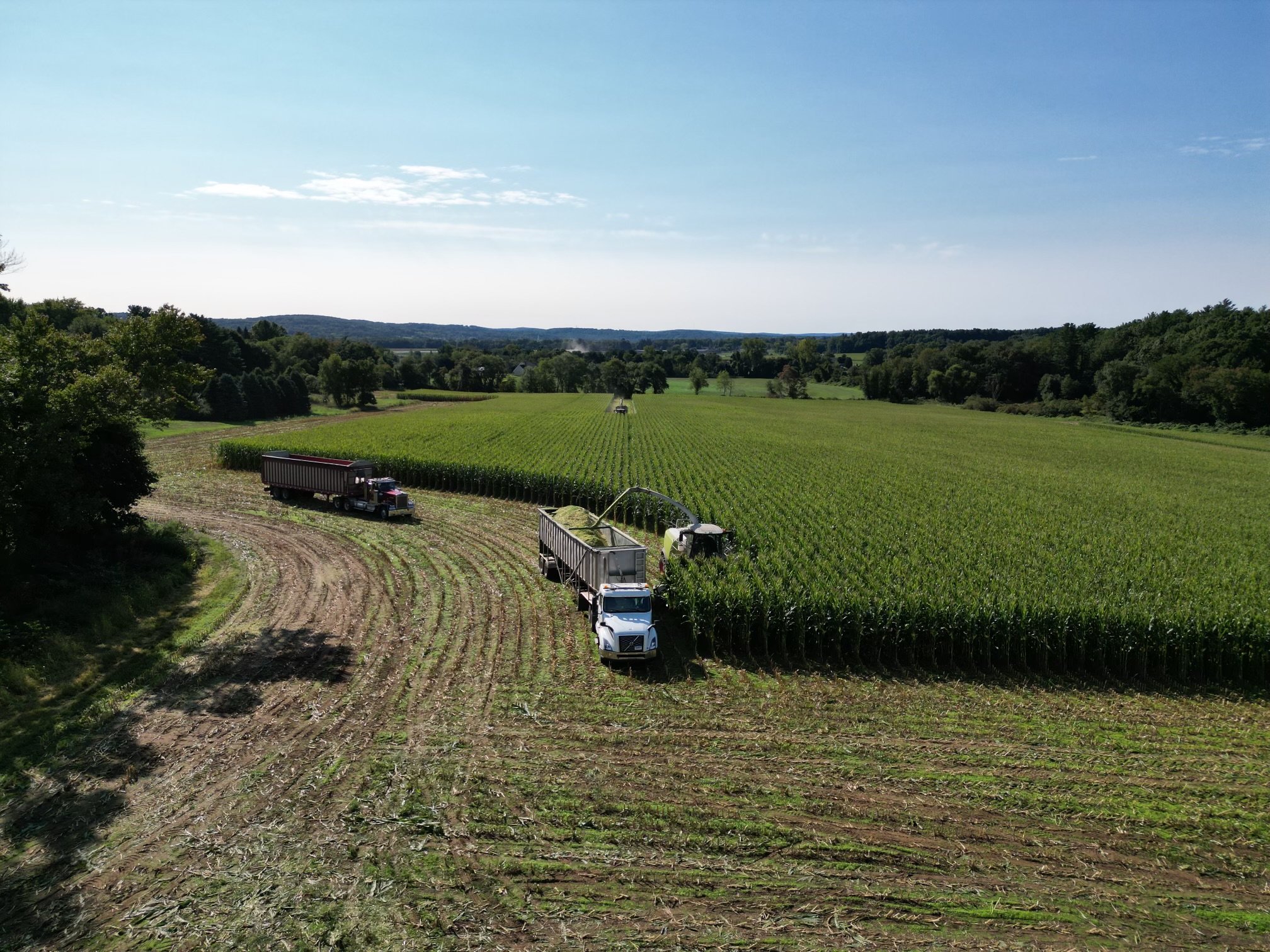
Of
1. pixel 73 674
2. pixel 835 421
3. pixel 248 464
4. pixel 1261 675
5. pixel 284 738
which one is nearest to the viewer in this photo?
pixel 284 738

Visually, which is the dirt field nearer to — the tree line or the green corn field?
the green corn field

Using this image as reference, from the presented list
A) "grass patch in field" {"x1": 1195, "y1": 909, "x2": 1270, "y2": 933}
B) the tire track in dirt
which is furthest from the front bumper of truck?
"grass patch in field" {"x1": 1195, "y1": 909, "x2": 1270, "y2": 933}

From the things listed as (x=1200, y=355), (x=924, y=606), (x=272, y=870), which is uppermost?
(x=1200, y=355)

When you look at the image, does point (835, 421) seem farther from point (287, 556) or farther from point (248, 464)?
point (287, 556)

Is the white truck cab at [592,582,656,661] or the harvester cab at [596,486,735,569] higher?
the harvester cab at [596,486,735,569]

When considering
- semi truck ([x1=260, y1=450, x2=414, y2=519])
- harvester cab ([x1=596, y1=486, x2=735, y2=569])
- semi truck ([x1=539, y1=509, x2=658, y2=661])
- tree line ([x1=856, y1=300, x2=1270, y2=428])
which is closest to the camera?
semi truck ([x1=539, y1=509, x2=658, y2=661])

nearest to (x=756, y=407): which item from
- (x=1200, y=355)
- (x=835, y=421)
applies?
(x=835, y=421)
